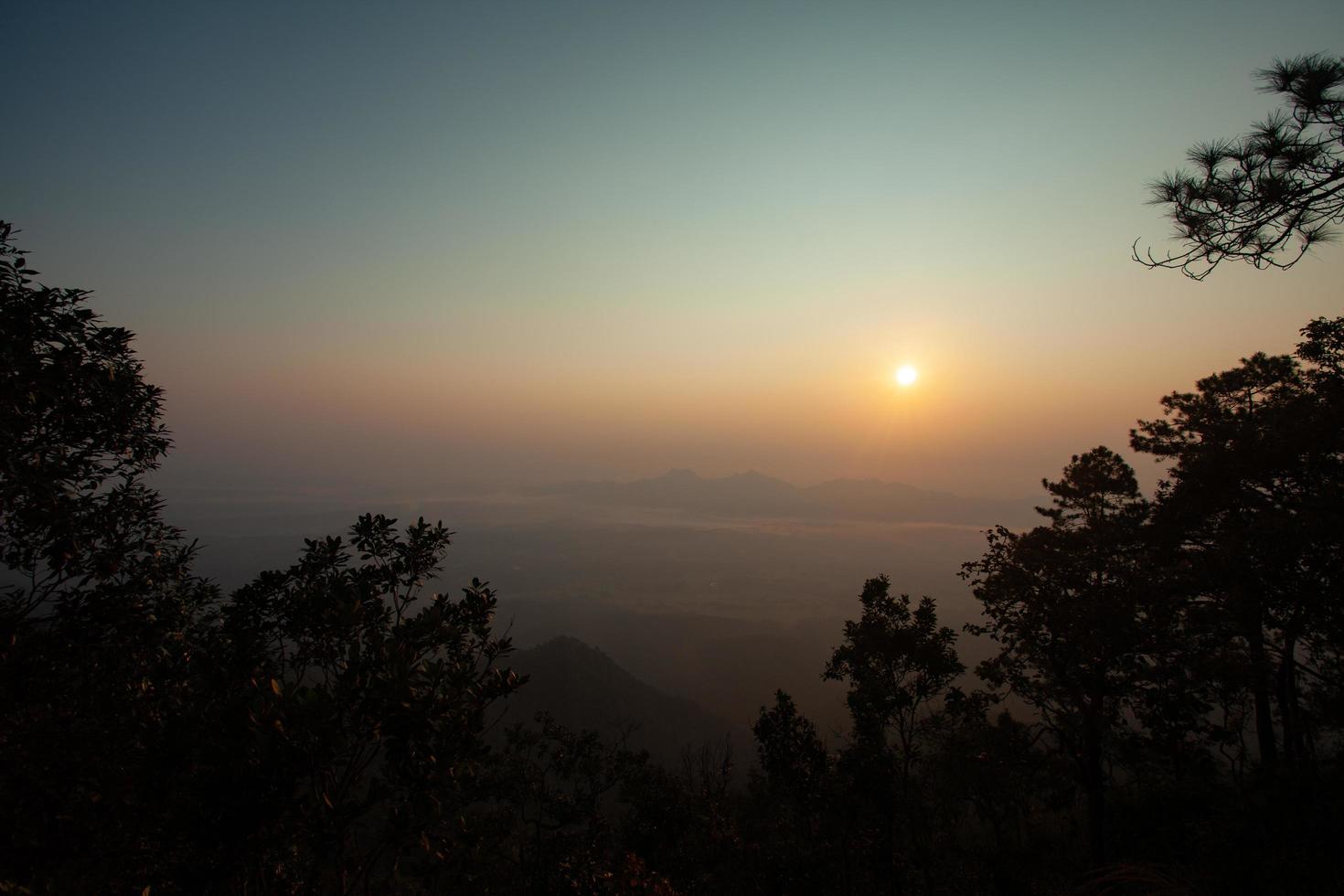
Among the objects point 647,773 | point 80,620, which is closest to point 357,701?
point 80,620

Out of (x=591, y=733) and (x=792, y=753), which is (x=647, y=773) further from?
(x=792, y=753)

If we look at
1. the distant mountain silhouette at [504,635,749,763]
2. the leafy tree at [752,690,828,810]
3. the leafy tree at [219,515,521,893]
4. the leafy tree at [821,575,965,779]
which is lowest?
the distant mountain silhouette at [504,635,749,763]

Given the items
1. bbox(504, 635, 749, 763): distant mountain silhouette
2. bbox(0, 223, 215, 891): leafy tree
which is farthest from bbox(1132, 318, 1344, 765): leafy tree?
bbox(504, 635, 749, 763): distant mountain silhouette

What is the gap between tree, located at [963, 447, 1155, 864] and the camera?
1174cm

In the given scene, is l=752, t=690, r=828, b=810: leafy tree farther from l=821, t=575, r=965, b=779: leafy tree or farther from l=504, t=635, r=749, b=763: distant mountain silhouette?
l=504, t=635, r=749, b=763: distant mountain silhouette

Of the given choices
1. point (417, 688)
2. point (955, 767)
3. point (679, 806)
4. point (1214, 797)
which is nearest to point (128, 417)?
point (417, 688)

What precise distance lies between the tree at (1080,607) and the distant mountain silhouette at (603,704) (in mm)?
Answer: 71404

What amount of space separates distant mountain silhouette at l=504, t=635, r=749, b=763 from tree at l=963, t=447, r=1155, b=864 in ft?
234

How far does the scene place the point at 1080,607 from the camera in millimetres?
11922

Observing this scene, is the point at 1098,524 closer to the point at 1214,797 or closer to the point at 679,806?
the point at 1214,797

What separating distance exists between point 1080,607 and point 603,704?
81.0m

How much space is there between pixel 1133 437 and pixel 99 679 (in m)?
22.6

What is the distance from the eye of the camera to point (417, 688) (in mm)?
4812

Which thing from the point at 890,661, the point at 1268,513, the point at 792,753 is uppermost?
the point at 1268,513
